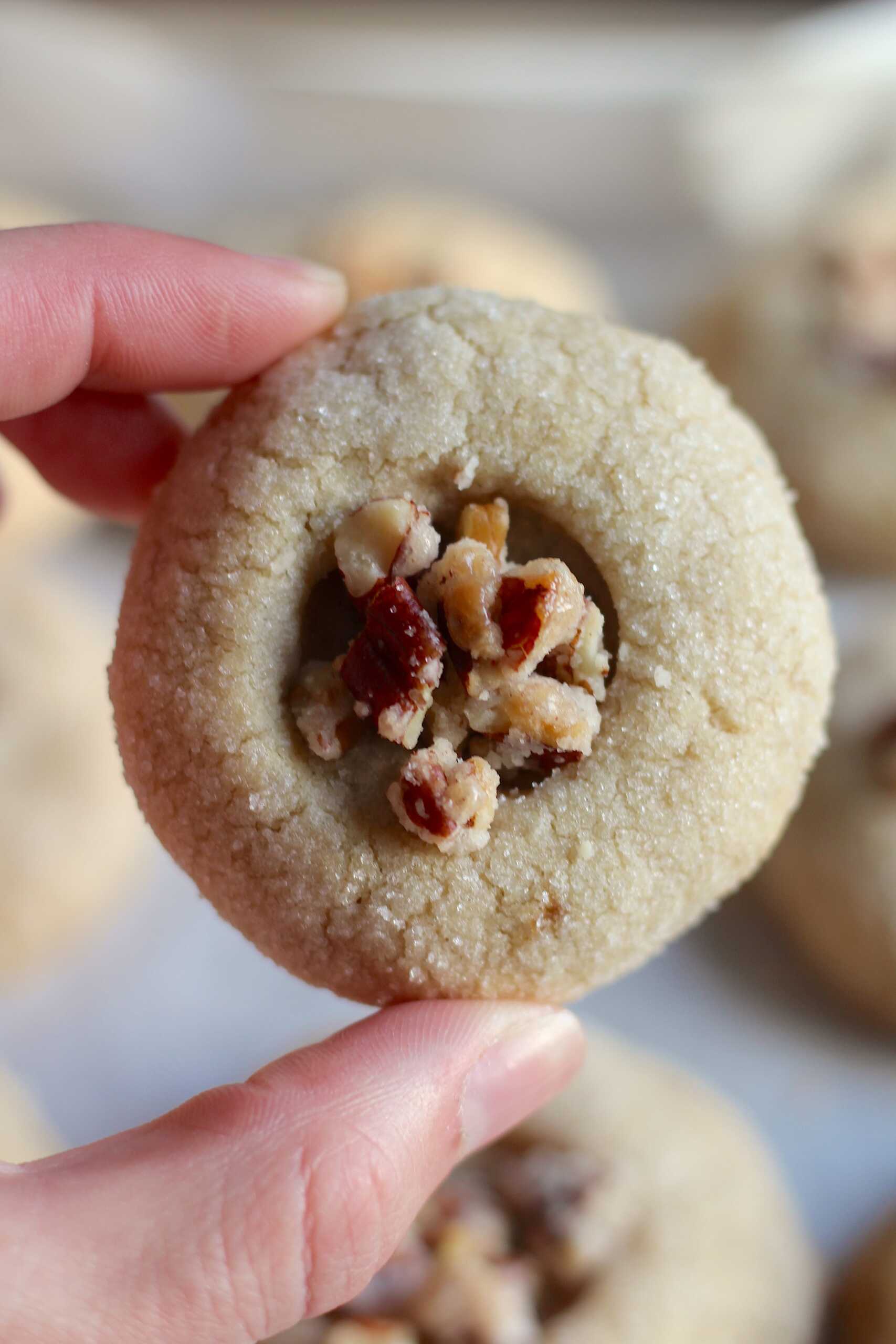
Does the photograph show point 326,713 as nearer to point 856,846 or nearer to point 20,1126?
point 20,1126

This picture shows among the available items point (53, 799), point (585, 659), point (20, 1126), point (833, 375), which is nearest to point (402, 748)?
point (585, 659)

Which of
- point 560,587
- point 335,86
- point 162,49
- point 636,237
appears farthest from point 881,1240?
point 162,49

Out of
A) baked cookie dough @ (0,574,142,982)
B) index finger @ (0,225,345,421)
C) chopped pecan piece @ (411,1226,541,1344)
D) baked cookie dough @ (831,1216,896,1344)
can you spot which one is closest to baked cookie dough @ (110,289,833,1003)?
index finger @ (0,225,345,421)

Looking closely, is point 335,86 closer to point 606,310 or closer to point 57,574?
point 606,310

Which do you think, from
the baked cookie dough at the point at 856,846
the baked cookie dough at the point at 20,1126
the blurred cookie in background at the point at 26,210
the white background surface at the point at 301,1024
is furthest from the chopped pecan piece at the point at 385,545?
the blurred cookie in background at the point at 26,210

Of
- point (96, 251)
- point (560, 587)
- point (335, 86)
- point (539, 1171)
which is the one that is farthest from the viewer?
point (335, 86)

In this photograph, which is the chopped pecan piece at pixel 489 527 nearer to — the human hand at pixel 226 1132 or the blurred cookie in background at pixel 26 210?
the human hand at pixel 226 1132
